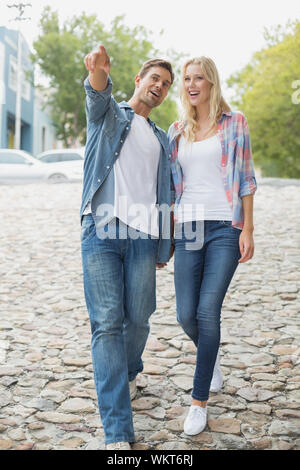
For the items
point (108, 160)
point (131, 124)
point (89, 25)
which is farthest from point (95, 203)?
point (89, 25)

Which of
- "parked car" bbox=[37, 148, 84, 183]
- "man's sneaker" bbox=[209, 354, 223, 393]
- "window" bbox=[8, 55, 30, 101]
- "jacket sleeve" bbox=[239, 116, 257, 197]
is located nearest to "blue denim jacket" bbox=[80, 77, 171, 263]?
"jacket sleeve" bbox=[239, 116, 257, 197]

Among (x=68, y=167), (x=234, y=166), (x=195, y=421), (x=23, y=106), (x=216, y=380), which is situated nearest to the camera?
(x=195, y=421)

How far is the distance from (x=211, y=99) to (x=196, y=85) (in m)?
0.13

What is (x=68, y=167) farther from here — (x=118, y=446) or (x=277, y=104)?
(x=118, y=446)

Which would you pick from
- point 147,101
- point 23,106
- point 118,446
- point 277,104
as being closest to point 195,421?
point 118,446

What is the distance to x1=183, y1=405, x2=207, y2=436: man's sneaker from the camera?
3248mm

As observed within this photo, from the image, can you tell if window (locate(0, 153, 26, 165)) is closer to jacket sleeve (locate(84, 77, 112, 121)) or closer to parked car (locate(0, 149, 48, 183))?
parked car (locate(0, 149, 48, 183))

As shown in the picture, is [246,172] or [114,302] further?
[246,172]

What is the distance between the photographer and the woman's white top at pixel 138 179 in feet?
10.3

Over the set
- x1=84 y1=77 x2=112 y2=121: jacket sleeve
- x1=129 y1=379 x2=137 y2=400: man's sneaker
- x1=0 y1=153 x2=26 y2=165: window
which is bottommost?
x1=129 y1=379 x2=137 y2=400: man's sneaker

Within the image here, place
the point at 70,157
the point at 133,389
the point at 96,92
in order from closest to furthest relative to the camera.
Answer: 1. the point at 96,92
2. the point at 133,389
3. the point at 70,157

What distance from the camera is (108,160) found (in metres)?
3.13

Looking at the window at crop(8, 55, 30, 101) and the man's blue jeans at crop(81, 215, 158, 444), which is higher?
the window at crop(8, 55, 30, 101)

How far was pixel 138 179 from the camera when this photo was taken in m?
3.21
